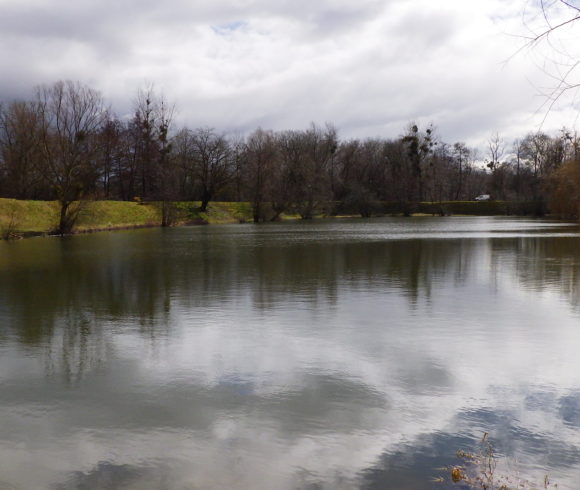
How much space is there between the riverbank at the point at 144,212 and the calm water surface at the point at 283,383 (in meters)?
27.8

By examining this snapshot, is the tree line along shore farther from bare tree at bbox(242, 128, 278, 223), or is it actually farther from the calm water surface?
the calm water surface

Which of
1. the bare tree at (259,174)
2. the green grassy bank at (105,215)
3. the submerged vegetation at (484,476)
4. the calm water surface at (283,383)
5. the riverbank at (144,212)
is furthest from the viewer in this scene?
the bare tree at (259,174)

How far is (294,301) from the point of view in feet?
39.6

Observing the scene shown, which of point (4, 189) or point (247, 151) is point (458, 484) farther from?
point (247, 151)

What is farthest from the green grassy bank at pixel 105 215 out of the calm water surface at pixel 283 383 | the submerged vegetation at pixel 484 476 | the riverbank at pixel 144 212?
the submerged vegetation at pixel 484 476

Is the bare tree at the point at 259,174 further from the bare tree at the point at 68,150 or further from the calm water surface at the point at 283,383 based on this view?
the calm water surface at the point at 283,383

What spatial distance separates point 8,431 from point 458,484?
4.14 meters

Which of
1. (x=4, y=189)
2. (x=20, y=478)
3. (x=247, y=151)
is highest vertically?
(x=247, y=151)

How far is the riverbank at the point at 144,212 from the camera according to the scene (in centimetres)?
3888

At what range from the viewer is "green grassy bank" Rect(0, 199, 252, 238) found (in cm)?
3819

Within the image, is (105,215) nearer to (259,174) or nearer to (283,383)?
(259,174)

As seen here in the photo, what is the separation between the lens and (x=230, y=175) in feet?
225

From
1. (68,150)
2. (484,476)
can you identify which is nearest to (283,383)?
(484,476)

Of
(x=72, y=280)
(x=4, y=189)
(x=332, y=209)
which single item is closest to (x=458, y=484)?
(x=72, y=280)
